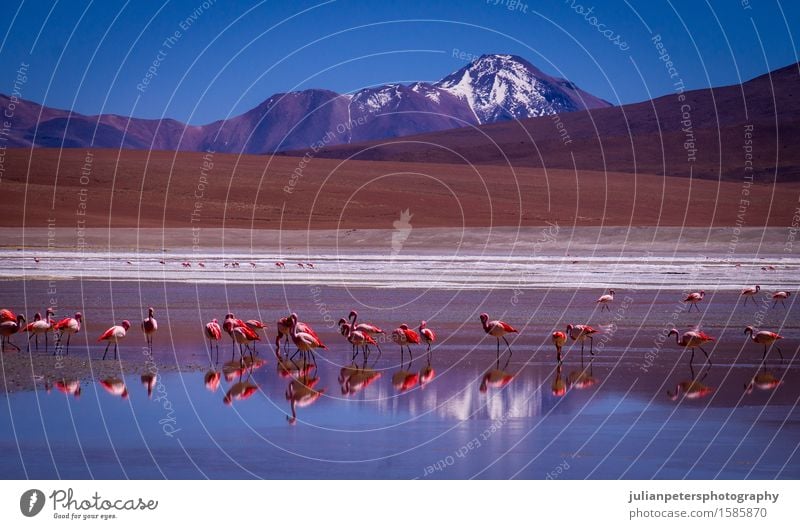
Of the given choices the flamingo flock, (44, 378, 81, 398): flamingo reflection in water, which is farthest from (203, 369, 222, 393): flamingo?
(44, 378, 81, 398): flamingo reflection in water

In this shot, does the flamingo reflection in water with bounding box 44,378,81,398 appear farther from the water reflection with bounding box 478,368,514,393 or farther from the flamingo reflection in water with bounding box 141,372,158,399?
the water reflection with bounding box 478,368,514,393

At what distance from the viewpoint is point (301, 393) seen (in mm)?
13062

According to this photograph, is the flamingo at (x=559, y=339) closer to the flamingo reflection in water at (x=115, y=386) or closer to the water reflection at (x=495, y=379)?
the water reflection at (x=495, y=379)

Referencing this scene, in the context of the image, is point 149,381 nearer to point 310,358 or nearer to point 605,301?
point 310,358

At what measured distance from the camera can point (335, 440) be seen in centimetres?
1046

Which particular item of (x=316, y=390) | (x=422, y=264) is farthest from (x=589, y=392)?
(x=422, y=264)

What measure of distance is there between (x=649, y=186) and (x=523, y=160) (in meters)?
38.1

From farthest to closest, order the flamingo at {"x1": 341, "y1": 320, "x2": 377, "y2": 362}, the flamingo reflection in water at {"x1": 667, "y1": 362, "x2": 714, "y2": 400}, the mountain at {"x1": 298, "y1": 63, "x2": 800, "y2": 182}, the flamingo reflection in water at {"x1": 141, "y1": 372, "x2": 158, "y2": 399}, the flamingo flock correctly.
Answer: the mountain at {"x1": 298, "y1": 63, "x2": 800, "y2": 182}
the flamingo at {"x1": 341, "y1": 320, "x2": 377, "y2": 362}
the flamingo flock
the flamingo reflection in water at {"x1": 667, "y1": 362, "x2": 714, "y2": 400}
the flamingo reflection in water at {"x1": 141, "y1": 372, "x2": 158, "y2": 399}

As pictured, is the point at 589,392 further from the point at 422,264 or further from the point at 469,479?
the point at 422,264

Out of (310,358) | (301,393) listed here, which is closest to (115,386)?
(301,393)
